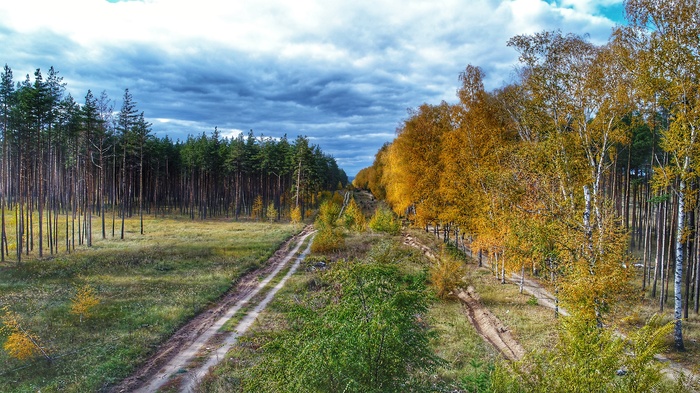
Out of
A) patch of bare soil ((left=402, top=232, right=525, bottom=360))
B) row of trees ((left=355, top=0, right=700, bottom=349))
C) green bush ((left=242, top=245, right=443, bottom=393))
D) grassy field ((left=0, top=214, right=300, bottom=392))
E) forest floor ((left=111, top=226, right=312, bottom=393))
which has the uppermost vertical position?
row of trees ((left=355, top=0, right=700, bottom=349))

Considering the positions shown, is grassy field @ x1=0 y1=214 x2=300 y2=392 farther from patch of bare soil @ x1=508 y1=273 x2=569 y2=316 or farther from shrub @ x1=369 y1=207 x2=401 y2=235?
patch of bare soil @ x1=508 y1=273 x2=569 y2=316

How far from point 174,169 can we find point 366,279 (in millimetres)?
87365

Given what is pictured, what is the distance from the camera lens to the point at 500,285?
26906mm

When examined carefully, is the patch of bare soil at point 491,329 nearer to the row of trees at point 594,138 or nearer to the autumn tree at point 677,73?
the row of trees at point 594,138

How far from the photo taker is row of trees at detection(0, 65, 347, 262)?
3775cm

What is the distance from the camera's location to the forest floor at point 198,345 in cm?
1478

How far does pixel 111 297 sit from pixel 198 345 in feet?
34.3

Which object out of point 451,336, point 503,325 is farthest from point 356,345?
point 503,325

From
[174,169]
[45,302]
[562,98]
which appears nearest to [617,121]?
[562,98]

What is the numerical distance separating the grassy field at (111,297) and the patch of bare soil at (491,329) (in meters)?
16.1

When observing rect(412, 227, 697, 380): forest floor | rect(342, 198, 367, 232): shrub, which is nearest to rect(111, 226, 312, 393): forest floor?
rect(412, 227, 697, 380): forest floor

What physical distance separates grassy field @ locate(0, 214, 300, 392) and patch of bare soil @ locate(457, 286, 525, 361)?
635 inches

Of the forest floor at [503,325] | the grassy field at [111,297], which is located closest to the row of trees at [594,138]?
the forest floor at [503,325]

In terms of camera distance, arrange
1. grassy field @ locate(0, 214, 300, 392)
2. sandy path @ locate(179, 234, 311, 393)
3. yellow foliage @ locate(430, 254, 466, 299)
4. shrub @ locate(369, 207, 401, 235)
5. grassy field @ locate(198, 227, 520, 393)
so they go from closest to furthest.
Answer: grassy field @ locate(198, 227, 520, 393) → sandy path @ locate(179, 234, 311, 393) → grassy field @ locate(0, 214, 300, 392) → yellow foliage @ locate(430, 254, 466, 299) → shrub @ locate(369, 207, 401, 235)
